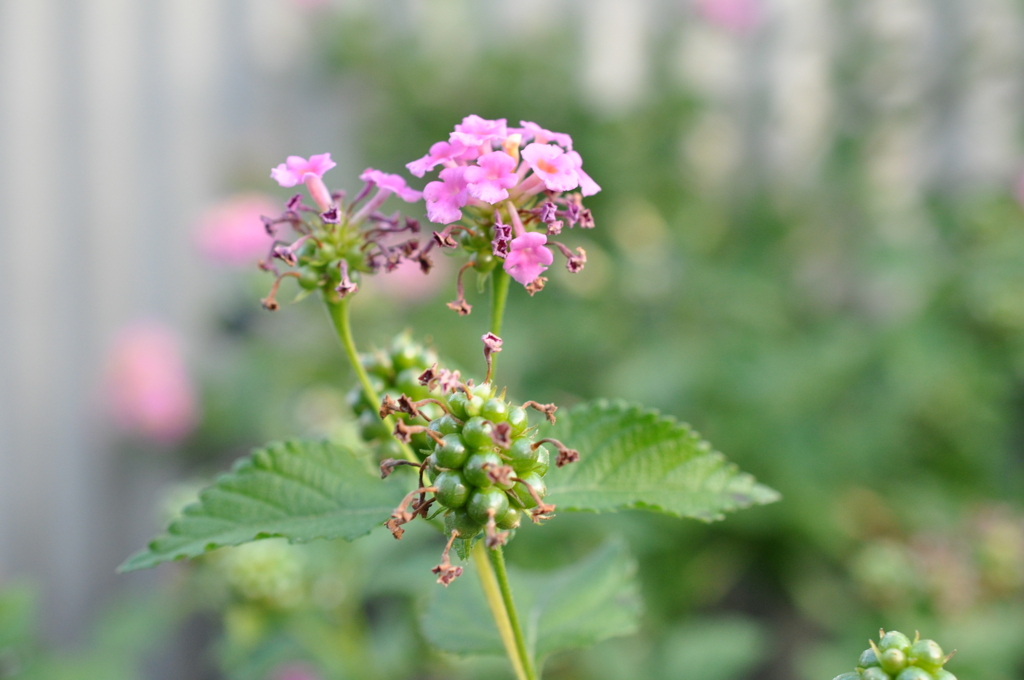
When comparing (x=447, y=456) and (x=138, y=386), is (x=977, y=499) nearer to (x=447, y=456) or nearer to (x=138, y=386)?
(x=447, y=456)

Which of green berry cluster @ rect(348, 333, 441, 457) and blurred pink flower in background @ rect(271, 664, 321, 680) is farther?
blurred pink flower in background @ rect(271, 664, 321, 680)

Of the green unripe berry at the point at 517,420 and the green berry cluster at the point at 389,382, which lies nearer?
the green unripe berry at the point at 517,420

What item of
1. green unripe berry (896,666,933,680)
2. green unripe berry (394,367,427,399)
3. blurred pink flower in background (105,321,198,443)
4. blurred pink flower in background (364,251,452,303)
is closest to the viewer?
green unripe berry (896,666,933,680)

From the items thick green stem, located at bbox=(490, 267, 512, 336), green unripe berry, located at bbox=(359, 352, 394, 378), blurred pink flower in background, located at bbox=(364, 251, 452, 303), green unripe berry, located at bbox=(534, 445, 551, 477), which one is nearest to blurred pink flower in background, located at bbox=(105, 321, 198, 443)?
blurred pink flower in background, located at bbox=(364, 251, 452, 303)

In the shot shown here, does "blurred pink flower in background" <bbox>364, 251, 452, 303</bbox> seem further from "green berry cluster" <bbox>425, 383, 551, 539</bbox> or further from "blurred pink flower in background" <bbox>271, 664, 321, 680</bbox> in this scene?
"green berry cluster" <bbox>425, 383, 551, 539</bbox>

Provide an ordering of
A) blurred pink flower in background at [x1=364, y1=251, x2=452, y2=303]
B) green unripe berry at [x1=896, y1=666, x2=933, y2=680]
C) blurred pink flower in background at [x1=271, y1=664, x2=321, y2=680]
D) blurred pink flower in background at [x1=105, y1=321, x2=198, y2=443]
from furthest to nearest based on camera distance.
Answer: blurred pink flower in background at [x1=105, y1=321, x2=198, y2=443] < blurred pink flower in background at [x1=364, y1=251, x2=452, y2=303] < blurred pink flower in background at [x1=271, y1=664, x2=321, y2=680] < green unripe berry at [x1=896, y1=666, x2=933, y2=680]

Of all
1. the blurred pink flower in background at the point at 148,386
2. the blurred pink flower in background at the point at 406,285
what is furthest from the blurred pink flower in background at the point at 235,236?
the blurred pink flower in background at the point at 148,386

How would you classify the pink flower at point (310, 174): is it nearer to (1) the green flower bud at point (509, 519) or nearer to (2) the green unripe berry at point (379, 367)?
Answer: (2) the green unripe berry at point (379, 367)
